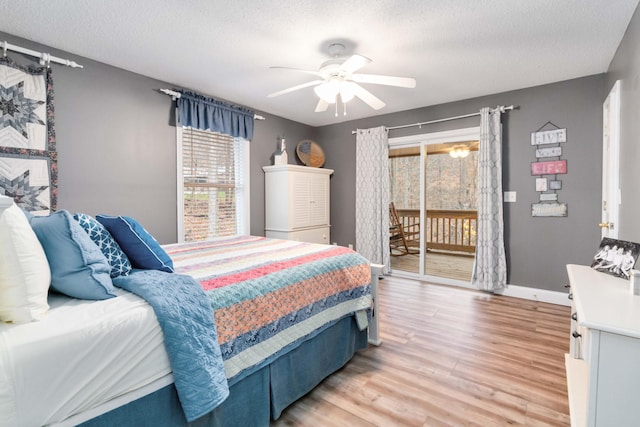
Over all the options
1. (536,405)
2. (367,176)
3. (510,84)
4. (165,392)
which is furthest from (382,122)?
(165,392)

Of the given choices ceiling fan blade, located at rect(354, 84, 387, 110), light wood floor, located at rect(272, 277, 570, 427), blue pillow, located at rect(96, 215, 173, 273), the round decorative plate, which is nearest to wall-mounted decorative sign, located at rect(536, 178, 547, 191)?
light wood floor, located at rect(272, 277, 570, 427)

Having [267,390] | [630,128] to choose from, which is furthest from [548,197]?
[267,390]

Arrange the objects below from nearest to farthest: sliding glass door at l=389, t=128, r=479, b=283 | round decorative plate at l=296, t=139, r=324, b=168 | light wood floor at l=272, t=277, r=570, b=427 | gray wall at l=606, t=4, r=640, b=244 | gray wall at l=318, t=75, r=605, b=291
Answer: light wood floor at l=272, t=277, r=570, b=427 → gray wall at l=606, t=4, r=640, b=244 → gray wall at l=318, t=75, r=605, b=291 → round decorative plate at l=296, t=139, r=324, b=168 → sliding glass door at l=389, t=128, r=479, b=283

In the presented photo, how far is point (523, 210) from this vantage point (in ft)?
11.9

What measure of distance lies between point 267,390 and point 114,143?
2.63m

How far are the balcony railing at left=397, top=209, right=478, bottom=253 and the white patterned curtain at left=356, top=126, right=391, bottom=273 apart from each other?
178 centimetres

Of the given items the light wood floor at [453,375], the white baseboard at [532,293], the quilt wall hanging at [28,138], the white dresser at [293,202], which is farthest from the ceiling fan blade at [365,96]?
the white baseboard at [532,293]

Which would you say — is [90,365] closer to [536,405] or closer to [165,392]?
[165,392]

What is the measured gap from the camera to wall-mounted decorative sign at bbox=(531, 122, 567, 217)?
3.40 metres

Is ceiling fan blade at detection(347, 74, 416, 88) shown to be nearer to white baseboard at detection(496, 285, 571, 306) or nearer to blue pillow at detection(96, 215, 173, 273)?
blue pillow at detection(96, 215, 173, 273)

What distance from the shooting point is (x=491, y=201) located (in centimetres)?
370

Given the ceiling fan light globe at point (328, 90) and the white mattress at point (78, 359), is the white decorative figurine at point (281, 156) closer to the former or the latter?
the ceiling fan light globe at point (328, 90)

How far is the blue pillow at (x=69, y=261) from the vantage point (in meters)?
1.16

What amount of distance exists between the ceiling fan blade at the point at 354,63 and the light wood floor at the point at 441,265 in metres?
3.11
